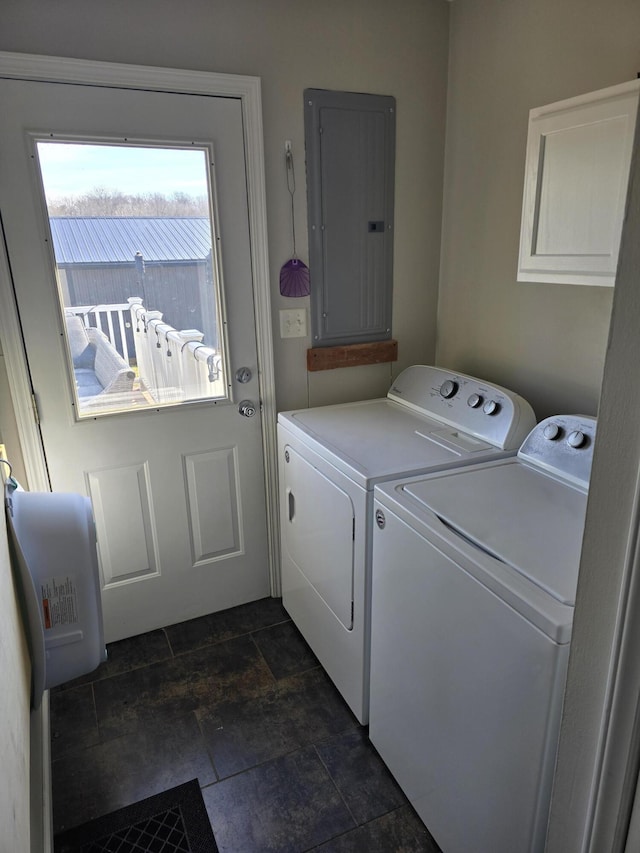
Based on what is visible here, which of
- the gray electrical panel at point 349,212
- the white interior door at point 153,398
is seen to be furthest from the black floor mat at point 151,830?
the gray electrical panel at point 349,212

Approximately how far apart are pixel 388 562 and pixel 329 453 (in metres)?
0.43

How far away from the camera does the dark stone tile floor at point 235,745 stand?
1.58 meters

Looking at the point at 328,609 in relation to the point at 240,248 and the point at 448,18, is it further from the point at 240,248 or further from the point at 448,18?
Result: the point at 448,18

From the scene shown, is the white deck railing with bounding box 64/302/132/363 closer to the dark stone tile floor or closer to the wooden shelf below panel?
the wooden shelf below panel

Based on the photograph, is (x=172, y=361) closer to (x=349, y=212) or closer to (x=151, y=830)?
(x=349, y=212)

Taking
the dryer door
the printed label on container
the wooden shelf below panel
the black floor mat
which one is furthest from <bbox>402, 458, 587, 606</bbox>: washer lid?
the black floor mat

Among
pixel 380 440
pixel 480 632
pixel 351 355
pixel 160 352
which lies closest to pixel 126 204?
pixel 160 352

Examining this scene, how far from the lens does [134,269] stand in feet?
6.55

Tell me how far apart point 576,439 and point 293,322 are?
3.86 feet

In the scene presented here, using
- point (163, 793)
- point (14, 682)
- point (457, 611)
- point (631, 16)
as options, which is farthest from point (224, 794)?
point (631, 16)

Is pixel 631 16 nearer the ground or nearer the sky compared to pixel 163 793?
nearer the sky

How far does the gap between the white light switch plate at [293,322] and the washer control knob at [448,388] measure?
0.61 meters

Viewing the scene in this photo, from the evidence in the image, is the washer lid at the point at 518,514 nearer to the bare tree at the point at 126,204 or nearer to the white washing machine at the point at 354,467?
the white washing machine at the point at 354,467

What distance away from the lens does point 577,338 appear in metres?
1.87
